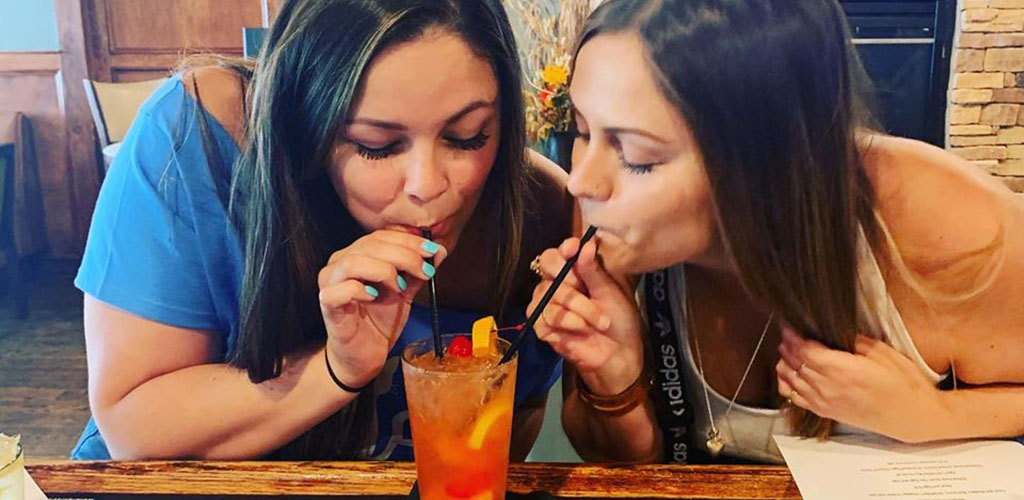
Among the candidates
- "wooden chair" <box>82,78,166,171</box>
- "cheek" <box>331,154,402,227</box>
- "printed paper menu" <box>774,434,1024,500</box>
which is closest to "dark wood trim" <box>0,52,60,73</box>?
"wooden chair" <box>82,78,166,171</box>

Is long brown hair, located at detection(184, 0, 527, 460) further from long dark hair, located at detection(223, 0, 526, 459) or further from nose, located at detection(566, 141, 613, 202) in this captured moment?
nose, located at detection(566, 141, 613, 202)

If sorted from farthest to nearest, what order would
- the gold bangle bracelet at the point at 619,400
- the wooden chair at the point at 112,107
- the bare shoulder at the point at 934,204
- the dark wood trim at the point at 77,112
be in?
1. the dark wood trim at the point at 77,112
2. the wooden chair at the point at 112,107
3. the gold bangle bracelet at the point at 619,400
4. the bare shoulder at the point at 934,204

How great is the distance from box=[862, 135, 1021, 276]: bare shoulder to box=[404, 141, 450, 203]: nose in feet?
1.54

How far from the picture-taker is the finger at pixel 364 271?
0.90 metres

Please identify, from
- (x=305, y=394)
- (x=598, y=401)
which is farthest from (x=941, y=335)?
(x=305, y=394)

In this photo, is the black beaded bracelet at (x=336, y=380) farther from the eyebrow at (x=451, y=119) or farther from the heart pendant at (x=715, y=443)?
the heart pendant at (x=715, y=443)

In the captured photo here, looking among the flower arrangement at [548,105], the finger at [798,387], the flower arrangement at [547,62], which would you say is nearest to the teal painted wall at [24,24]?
the flower arrangement at [547,62]

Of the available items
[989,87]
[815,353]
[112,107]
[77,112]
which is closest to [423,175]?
[815,353]

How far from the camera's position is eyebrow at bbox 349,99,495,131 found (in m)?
0.90

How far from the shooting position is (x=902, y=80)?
2.82 metres

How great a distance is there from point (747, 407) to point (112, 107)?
2.66 meters

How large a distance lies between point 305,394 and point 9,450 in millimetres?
304

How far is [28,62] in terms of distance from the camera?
382 cm

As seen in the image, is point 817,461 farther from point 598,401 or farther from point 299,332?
point 299,332
